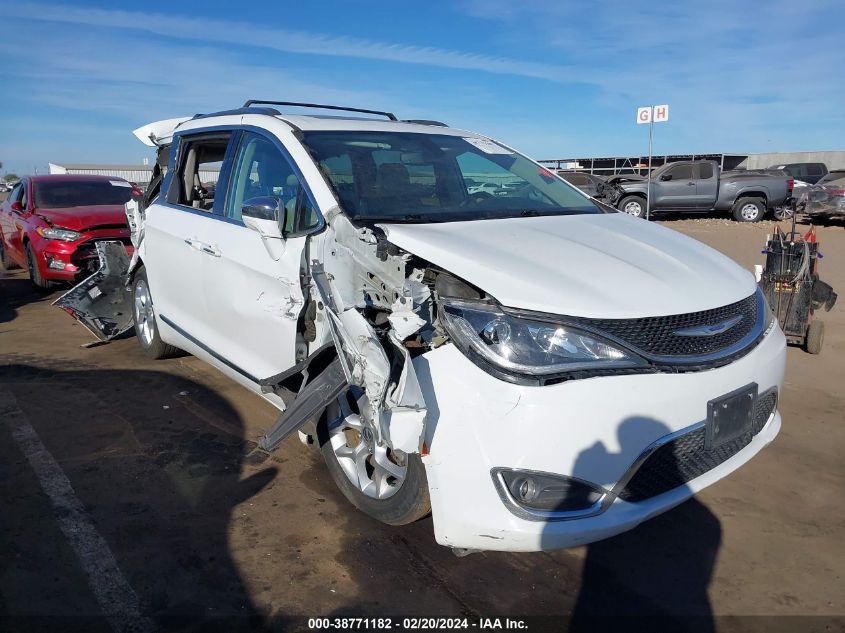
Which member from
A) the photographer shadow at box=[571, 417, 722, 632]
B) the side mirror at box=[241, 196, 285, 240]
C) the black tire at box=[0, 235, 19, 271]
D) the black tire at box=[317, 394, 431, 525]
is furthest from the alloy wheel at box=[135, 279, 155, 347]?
the black tire at box=[0, 235, 19, 271]

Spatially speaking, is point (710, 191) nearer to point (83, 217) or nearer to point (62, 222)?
point (83, 217)

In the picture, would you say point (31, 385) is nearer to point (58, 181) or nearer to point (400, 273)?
point (400, 273)

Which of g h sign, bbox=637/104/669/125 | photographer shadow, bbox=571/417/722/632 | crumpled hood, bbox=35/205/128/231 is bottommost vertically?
photographer shadow, bbox=571/417/722/632

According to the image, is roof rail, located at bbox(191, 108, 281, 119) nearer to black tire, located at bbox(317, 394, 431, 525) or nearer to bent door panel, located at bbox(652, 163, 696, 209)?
black tire, located at bbox(317, 394, 431, 525)

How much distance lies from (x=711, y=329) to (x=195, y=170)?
402 centimetres

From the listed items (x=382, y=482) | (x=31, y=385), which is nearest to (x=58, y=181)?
(x=31, y=385)

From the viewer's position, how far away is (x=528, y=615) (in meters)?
2.70

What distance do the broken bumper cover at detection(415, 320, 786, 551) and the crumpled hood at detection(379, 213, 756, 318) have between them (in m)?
0.29

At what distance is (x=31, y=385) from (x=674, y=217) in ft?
65.3

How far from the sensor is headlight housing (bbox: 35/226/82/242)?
846 cm

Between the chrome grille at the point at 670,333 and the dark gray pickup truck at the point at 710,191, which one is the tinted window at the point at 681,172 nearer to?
the dark gray pickup truck at the point at 710,191

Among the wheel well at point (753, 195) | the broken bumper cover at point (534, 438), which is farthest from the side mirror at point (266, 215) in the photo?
the wheel well at point (753, 195)

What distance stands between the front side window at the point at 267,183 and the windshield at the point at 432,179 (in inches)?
7.8

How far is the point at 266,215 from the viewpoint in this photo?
331 cm
